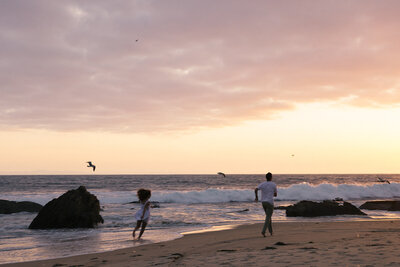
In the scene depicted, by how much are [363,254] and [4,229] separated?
15.7 m

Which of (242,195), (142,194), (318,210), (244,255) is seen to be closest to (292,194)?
(242,195)

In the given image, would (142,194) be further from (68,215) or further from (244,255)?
(68,215)

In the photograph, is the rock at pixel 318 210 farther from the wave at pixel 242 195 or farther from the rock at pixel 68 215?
the wave at pixel 242 195

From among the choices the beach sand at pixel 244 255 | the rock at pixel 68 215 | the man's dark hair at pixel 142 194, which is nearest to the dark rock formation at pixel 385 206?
the beach sand at pixel 244 255

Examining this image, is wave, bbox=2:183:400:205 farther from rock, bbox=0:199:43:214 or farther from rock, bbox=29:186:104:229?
rock, bbox=29:186:104:229

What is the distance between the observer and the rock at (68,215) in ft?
57.5

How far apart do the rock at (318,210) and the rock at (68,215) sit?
438 inches

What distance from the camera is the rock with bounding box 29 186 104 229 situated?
17.5m

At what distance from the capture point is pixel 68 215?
1777 cm

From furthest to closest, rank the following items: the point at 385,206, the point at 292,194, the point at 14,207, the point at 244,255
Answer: the point at 292,194, the point at 385,206, the point at 14,207, the point at 244,255

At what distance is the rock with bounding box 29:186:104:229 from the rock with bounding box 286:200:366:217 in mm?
11131

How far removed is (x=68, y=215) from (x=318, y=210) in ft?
45.9

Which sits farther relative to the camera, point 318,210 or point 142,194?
point 318,210

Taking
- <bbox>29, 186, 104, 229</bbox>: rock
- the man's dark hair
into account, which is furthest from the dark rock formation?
the man's dark hair
